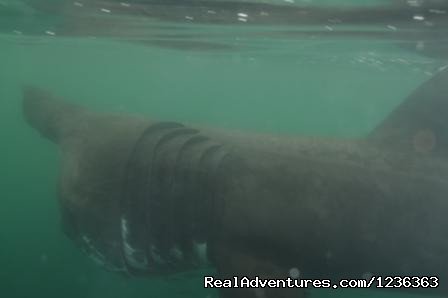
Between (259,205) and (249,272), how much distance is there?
2.72ft

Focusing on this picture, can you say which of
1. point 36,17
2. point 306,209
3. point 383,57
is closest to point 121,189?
point 306,209

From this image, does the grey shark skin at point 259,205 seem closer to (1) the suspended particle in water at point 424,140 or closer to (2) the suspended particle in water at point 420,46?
(1) the suspended particle in water at point 424,140

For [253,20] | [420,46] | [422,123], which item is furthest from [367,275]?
[420,46]

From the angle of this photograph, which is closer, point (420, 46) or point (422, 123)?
point (422, 123)

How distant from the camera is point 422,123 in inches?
272

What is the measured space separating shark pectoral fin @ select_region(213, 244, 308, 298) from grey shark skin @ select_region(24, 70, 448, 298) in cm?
1

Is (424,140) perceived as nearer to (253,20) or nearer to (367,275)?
(367,275)

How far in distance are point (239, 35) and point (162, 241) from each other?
41.0 ft

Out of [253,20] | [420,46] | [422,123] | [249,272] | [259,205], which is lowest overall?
[249,272]

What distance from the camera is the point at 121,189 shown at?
6.17m

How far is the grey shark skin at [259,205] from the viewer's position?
577cm

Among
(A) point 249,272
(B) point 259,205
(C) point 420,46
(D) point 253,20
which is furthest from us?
(C) point 420,46

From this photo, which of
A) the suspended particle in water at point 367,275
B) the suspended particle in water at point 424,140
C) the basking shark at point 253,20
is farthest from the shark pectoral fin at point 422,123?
the basking shark at point 253,20

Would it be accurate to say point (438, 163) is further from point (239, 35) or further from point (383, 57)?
point (383, 57)
